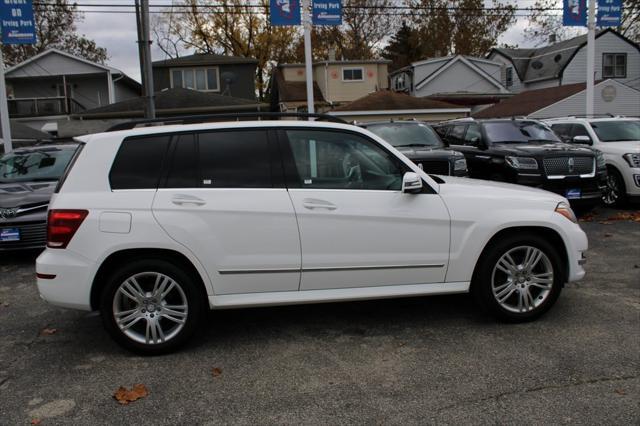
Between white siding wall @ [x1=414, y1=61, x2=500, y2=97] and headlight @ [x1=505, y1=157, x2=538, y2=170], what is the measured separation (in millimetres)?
29101

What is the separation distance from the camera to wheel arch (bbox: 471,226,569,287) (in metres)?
4.77

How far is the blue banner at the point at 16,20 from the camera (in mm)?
12805

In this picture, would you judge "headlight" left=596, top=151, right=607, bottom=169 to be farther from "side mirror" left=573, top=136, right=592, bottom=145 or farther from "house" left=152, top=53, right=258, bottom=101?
"house" left=152, top=53, right=258, bottom=101

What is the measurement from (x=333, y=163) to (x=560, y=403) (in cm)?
242

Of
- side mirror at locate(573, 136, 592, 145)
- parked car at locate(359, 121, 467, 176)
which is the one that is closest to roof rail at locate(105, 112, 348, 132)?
parked car at locate(359, 121, 467, 176)

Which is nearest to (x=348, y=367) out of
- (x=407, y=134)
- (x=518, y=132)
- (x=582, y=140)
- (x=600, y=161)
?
(x=407, y=134)

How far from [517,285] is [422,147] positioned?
225 inches

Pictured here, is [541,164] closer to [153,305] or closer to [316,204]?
[316,204]

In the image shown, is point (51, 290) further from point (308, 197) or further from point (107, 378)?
point (308, 197)

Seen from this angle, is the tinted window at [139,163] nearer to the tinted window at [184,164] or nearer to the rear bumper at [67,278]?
the tinted window at [184,164]

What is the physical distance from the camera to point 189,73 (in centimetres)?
3403

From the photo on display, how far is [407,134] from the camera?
Answer: 35.4 feet

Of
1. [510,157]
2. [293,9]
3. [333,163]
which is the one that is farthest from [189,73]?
[333,163]

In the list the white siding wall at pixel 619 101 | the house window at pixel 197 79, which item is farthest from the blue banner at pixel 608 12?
the house window at pixel 197 79
